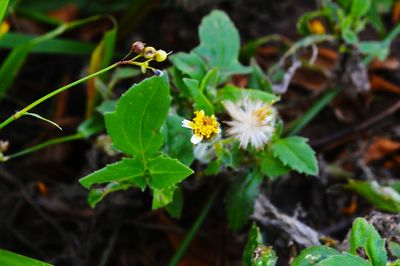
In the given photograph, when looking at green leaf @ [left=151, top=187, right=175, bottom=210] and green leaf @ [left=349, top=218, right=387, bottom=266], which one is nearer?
green leaf @ [left=349, top=218, right=387, bottom=266]

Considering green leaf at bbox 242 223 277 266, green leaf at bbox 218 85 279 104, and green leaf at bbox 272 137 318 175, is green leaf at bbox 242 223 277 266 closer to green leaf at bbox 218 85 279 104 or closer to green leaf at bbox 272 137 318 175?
green leaf at bbox 272 137 318 175

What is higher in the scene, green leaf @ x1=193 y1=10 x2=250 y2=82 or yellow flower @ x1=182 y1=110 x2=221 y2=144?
green leaf @ x1=193 y1=10 x2=250 y2=82

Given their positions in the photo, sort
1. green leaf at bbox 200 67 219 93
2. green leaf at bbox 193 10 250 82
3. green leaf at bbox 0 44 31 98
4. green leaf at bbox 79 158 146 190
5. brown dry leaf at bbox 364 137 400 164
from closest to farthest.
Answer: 1. green leaf at bbox 79 158 146 190
2. green leaf at bbox 200 67 219 93
3. green leaf at bbox 193 10 250 82
4. green leaf at bbox 0 44 31 98
5. brown dry leaf at bbox 364 137 400 164

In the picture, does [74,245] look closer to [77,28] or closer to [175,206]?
[175,206]

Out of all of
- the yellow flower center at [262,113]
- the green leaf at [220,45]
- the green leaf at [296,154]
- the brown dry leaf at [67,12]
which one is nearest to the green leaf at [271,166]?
the green leaf at [296,154]

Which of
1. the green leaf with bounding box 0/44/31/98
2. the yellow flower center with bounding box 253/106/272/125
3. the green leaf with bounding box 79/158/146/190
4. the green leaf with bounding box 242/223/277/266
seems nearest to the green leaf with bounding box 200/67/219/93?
the yellow flower center with bounding box 253/106/272/125

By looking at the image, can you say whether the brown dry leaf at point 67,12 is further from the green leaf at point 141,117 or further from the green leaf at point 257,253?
the green leaf at point 257,253

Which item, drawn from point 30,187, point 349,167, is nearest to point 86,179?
point 30,187
